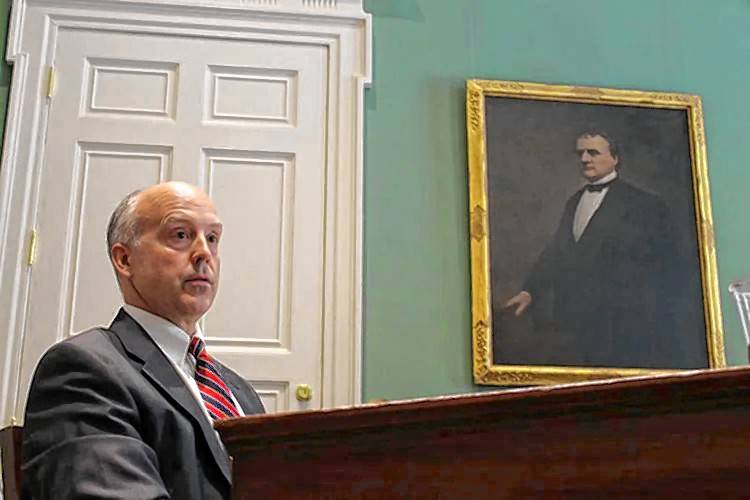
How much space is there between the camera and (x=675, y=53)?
4605 mm

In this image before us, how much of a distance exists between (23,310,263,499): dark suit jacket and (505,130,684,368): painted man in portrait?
2321mm

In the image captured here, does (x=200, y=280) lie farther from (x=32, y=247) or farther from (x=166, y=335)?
(x=32, y=247)

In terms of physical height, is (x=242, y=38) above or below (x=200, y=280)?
above

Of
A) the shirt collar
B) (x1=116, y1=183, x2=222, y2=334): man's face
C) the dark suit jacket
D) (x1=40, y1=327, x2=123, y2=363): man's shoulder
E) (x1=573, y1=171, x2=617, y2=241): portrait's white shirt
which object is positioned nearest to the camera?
the dark suit jacket

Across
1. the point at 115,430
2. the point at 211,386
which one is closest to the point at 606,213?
the point at 211,386

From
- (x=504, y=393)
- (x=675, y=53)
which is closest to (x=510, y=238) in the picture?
(x=675, y=53)

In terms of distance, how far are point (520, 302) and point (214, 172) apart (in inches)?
54.6

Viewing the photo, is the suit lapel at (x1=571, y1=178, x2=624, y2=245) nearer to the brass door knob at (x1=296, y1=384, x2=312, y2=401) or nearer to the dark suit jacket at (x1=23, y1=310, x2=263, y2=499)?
the brass door knob at (x1=296, y1=384, x2=312, y2=401)

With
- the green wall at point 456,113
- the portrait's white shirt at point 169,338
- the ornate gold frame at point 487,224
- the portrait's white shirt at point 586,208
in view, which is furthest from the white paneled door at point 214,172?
the portrait's white shirt at point 169,338

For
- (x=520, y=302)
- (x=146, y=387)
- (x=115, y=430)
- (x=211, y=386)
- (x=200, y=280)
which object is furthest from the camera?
(x=520, y=302)

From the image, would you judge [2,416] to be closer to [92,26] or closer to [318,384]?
[318,384]

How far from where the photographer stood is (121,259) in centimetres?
240

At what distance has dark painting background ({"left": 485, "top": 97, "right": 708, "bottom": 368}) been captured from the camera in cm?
406

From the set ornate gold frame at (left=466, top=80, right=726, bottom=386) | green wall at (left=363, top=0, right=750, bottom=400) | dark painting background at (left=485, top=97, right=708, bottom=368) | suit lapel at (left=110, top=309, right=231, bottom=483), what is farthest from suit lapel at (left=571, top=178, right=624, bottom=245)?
suit lapel at (left=110, top=309, right=231, bottom=483)
